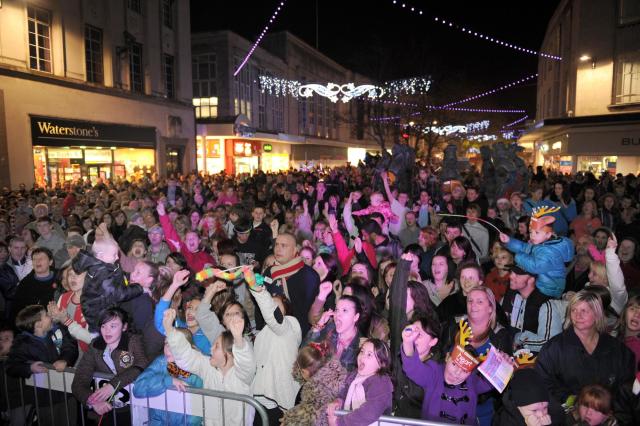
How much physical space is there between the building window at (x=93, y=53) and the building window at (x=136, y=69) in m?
2.22

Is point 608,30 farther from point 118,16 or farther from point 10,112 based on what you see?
point 10,112

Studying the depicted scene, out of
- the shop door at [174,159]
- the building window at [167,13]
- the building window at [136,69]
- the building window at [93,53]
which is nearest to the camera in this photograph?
the building window at [93,53]

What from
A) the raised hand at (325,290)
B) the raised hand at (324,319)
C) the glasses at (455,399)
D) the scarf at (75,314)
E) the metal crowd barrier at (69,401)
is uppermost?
the raised hand at (325,290)

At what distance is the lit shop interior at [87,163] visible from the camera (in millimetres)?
18344

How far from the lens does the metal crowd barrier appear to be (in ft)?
11.4

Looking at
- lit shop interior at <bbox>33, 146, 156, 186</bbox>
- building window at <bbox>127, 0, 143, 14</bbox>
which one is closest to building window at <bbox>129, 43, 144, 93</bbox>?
building window at <bbox>127, 0, 143, 14</bbox>

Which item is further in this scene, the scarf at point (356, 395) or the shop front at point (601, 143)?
the shop front at point (601, 143)

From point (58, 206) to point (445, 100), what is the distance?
2729 centimetres

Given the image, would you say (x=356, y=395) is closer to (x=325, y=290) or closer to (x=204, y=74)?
(x=325, y=290)

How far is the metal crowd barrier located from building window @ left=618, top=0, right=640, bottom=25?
28.0 meters

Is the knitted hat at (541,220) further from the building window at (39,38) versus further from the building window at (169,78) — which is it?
the building window at (169,78)

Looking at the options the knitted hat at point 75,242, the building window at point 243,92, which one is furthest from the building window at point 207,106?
the knitted hat at point 75,242

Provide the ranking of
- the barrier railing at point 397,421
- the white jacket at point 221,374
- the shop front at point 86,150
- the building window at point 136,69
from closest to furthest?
the barrier railing at point 397,421 → the white jacket at point 221,374 → the shop front at point 86,150 → the building window at point 136,69

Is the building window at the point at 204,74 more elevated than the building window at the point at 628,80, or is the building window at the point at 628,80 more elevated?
the building window at the point at 204,74
